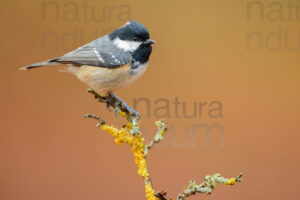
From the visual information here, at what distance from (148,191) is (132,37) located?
16.4 inches

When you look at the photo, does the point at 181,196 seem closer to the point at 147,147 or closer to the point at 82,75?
the point at 147,147

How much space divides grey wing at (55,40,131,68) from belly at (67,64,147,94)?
0.05 feet

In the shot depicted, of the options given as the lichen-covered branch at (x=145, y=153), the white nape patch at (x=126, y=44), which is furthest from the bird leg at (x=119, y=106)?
the white nape patch at (x=126, y=44)

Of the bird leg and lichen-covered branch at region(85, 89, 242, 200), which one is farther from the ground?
the bird leg

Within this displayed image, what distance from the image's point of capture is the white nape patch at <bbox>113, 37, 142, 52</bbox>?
2.88 feet

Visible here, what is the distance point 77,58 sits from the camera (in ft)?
3.06

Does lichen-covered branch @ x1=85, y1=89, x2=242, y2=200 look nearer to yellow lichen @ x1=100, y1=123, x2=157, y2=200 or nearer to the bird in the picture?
yellow lichen @ x1=100, y1=123, x2=157, y2=200

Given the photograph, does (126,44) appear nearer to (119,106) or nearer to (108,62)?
(108,62)

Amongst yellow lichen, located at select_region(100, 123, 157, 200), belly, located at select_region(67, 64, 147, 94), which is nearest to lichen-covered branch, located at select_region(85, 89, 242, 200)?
yellow lichen, located at select_region(100, 123, 157, 200)

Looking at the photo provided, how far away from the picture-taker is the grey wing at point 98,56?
0.93 meters

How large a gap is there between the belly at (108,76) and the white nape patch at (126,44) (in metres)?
0.05

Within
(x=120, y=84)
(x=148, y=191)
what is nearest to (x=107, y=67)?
(x=120, y=84)

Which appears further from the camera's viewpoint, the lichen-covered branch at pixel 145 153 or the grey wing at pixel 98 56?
the grey wing at pixel 98 56

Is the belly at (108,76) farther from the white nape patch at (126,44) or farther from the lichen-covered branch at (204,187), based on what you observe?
the lichen-covered branch at (204,187)
